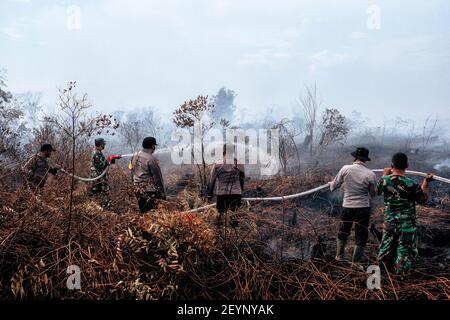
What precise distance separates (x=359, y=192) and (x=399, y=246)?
0.91m

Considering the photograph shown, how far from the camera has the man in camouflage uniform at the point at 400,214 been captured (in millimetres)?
4234

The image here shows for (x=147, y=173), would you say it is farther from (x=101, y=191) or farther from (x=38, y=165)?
(x=101, y=191)

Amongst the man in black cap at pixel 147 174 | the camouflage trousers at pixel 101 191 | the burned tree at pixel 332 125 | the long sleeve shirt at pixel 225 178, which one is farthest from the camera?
the burned tree at pixel 332 125

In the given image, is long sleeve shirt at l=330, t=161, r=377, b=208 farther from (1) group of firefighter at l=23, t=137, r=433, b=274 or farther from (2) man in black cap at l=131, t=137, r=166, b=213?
(2) man in black cap at l=131, t=137, r=166, b=213

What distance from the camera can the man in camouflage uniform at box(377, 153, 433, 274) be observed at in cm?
423

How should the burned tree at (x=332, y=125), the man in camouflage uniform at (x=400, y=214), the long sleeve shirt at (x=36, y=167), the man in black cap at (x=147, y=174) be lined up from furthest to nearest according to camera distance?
the burned tree at (x=332, y=125) < the long sleeve shirt at (x=36, y=167) < the man in black cap at (x=147, y=174) < the man in camouflage uniform at (x=400, y=214)

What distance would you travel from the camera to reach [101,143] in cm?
768

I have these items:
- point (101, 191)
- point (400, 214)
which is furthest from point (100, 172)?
point (400, 214)

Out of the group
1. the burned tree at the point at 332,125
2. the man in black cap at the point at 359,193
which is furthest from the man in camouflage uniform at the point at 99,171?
the burned tree at the point at 332,125

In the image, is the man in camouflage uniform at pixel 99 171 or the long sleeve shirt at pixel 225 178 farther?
the man in camouflage uniform at pixel 99 171

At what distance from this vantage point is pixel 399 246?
170 inches

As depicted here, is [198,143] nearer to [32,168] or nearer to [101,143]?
[101,143]

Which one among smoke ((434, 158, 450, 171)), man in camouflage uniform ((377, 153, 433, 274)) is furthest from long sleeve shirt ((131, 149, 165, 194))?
smoke ((434, 158, 450, 171))

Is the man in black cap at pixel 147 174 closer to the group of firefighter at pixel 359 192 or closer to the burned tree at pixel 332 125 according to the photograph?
the group of firefighter at pixel 359 192
